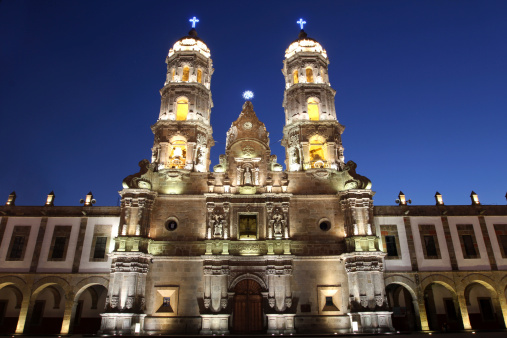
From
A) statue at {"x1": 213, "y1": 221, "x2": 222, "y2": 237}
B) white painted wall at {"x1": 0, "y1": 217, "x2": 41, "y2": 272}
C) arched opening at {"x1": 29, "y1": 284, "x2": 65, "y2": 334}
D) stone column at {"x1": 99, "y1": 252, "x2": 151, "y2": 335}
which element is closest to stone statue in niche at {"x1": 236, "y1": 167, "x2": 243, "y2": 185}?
statue at {"x1": 213, "y1": 221, "x2": 222, "y2": 237}

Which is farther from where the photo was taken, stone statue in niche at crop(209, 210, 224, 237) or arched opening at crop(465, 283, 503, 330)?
arched opening at crop(465, 283, 503, 330)

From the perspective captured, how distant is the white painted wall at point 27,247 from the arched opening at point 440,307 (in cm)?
3785

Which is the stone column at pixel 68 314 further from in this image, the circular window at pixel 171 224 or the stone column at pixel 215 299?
the stone column at pixel 215 299

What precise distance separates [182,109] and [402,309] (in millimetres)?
30013

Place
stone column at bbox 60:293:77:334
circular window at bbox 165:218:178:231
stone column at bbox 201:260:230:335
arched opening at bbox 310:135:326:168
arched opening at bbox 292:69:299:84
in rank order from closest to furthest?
stone column at bbox 201:260:230:335 → stone column at bbox 60:293:77:334 → circular window at bbox 165:218:178:231 → arched opening at bbox 310:135:326:168 → arched opening at bbox 292:69:299:84

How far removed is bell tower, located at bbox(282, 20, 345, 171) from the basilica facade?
0.23 meters

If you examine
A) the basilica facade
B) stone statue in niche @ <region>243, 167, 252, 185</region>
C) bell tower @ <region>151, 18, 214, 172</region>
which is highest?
bell tower @ <region>151, 18, 214, 172</region>

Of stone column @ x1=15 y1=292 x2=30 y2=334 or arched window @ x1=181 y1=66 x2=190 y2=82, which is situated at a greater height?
arched window @ x1=181 y1=66 x2=190 y2=82

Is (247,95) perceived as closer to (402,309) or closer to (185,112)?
(185,112)

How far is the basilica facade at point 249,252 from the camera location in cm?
3086

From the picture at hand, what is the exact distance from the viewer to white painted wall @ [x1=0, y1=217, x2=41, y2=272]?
33781mm

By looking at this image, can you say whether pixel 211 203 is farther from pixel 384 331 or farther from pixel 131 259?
pixel 384 331

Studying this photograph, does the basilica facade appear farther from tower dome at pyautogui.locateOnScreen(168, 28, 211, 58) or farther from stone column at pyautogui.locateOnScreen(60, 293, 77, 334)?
tower dome at pyautogui.locateOnScreen(168, 28, 211, 58)

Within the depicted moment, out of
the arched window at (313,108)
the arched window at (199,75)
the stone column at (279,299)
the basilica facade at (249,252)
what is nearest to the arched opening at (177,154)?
the basilica facade at (249,252)
